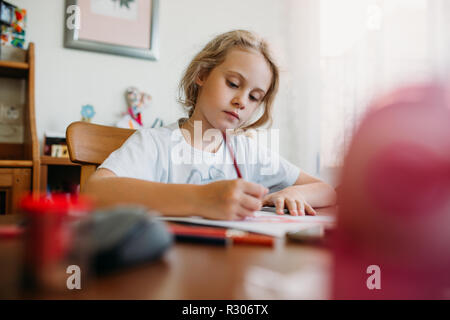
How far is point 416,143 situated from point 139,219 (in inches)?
4.9

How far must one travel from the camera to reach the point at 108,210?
12 centimetres

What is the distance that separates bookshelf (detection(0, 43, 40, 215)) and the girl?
0.37m

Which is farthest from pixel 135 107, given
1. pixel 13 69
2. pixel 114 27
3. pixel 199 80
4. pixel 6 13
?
pixel 199 80

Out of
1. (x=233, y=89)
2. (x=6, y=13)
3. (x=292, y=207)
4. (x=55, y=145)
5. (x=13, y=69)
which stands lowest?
(x=292, y=207)

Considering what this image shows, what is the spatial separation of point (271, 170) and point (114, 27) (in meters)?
1.29

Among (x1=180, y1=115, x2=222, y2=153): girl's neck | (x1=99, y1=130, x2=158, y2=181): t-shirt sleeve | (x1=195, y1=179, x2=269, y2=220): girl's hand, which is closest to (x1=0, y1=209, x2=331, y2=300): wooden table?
(x1=195, y1=179, x2=269, y2=220): girl's hand

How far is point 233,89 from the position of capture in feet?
2.27

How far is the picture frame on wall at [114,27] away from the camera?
5.29ft

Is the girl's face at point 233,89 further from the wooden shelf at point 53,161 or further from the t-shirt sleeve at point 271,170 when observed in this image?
the wooden shelf at point 53,161

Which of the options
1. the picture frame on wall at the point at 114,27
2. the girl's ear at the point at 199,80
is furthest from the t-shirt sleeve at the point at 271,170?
the picture frame on wall at the point at 114,27

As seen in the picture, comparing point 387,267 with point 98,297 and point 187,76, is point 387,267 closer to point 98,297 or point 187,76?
point 98,297

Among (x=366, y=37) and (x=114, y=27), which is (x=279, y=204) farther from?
(x=114, y=27)

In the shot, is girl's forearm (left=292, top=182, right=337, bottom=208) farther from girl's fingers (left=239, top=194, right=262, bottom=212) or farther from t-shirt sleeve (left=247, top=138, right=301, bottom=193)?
girl's fingers (left=239, top=194, right=262, bottom=212)

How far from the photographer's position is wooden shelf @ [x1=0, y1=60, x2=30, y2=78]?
1.27 metres
